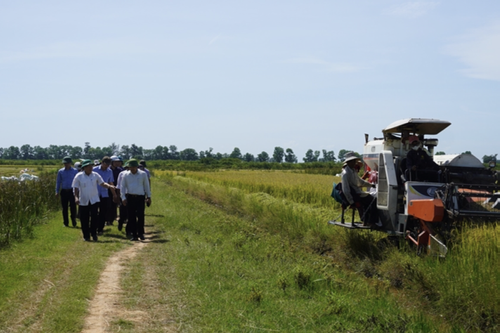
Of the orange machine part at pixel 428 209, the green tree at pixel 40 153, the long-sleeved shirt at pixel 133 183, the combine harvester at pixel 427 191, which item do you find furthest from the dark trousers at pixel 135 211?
the green tree at pixel 40 153

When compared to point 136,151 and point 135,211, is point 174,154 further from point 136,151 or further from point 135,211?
point 135,211

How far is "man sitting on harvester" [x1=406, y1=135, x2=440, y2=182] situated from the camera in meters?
9.92

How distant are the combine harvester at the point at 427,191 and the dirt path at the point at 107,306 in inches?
186

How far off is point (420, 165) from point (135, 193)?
6.80 metres

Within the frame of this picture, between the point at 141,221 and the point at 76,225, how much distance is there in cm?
330

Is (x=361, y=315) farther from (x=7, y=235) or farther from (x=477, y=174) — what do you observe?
(x=7, y=235)

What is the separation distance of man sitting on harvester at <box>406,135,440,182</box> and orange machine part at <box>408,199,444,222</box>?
97 cm

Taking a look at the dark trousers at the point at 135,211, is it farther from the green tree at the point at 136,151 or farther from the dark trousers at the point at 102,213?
the green tree at the point at 136,151

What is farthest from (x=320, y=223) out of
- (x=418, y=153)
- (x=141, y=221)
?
(x=141, y=221)

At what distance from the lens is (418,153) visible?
32.9ft

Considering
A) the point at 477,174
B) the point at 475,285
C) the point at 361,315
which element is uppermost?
the point at 477,174

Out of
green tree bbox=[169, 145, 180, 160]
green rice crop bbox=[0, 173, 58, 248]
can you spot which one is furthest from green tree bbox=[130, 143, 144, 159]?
green rice crop bbox=[0, 173, 58, 248]

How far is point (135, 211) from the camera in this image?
13109mm

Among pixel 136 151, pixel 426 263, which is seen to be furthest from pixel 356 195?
pixel 136 151
